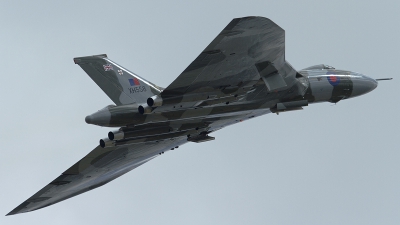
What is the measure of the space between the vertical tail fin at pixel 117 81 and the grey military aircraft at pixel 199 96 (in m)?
0.06

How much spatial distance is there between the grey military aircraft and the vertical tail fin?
0.06 metres

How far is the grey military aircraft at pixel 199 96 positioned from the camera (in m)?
34.9

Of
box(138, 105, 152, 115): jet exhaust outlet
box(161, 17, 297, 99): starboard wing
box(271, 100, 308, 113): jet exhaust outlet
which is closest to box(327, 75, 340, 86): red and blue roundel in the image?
box(271, 100, 308, 113): jet exhaust outlet

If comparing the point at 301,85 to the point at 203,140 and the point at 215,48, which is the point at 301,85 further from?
the point at 215,48

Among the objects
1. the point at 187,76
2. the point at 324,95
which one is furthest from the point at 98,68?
the point at 324,95

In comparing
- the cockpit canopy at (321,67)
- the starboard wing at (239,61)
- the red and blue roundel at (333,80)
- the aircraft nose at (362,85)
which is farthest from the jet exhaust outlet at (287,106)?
the aircraft nose at (362,85)

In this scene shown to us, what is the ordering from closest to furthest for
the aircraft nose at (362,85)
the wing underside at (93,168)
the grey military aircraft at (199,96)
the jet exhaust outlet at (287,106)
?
the grey military aircraft at (199,96) → the jet exhaust outlet at (287,106) → the wing underside at (93,168) → the aircraft nose at (362,85)

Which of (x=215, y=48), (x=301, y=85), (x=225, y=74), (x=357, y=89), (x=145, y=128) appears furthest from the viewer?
(x=357, y=89)

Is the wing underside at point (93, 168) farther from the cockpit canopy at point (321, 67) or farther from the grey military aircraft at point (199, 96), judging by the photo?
the cockpit canopy at point (321, 67)

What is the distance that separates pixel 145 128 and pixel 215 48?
312 inches

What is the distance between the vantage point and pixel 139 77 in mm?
41438

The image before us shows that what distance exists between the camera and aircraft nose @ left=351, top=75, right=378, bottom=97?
45094mm

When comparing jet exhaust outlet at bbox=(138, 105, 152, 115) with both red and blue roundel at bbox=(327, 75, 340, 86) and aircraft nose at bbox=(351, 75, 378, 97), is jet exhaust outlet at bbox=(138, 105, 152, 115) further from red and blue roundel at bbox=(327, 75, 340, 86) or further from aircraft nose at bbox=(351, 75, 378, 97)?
A: aircraft nose at bbox=(351, 75, 378, 97)

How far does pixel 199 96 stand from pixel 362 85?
12984 millimetres
